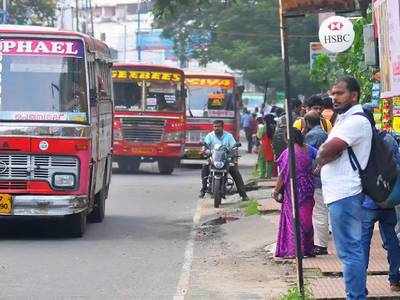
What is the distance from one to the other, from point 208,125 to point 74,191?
646 inches

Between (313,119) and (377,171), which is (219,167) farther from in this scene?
(377,171)

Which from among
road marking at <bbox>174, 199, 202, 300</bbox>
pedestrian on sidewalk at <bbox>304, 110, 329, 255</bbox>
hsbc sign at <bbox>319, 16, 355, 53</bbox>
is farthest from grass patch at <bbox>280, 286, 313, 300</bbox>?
hsbc sign at <bbox>319, 16, 355, 53</bbox>

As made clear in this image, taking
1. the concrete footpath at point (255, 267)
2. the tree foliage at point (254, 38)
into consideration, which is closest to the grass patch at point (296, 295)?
the concrete footpath at point (255, 267)

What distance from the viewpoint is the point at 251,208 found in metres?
15.5

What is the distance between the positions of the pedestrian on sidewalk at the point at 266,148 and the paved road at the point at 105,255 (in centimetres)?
440

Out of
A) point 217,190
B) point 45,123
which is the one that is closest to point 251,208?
point 217,190

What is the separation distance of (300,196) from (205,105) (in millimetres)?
18532

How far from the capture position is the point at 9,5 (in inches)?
1655

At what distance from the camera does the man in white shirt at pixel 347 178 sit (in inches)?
264

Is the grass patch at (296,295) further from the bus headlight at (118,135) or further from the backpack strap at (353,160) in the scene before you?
the bus headlight at (118,135)

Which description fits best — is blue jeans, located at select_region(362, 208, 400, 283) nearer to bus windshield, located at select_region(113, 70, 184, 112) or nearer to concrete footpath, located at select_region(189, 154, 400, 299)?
concrete footpath, located at select_region(189, 154, 400, 299)

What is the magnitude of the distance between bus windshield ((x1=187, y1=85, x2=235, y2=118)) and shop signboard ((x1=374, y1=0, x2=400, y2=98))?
18.5 meters

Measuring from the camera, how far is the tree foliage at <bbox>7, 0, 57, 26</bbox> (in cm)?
4284

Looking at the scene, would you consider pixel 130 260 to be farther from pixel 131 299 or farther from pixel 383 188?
pixel 383 188
